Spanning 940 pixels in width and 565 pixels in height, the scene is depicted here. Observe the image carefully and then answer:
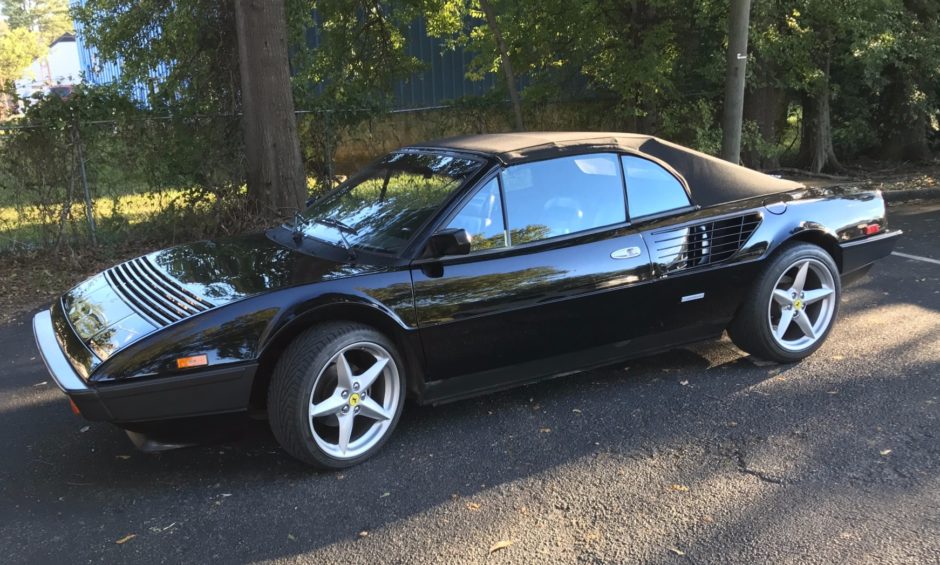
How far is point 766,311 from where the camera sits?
4.42 meters

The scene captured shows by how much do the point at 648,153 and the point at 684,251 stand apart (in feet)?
2.03

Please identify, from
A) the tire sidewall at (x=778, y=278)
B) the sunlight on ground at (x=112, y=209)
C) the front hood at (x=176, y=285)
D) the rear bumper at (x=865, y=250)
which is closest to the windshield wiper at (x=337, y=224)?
the front hood at (x=176, y=285)

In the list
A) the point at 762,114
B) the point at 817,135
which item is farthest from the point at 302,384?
the point at 817,135

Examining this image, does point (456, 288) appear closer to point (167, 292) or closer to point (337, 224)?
point (337, 224)

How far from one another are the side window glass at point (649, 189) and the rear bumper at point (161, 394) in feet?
7.46

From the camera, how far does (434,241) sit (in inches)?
140

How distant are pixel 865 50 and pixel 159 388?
35.7 ft

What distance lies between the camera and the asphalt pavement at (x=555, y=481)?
288cm

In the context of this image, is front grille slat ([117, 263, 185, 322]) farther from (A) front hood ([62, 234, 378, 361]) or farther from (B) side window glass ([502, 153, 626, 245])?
(B) side window glass ([502, 153, 626, 245])

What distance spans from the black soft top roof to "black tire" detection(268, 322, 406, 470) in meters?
1.34

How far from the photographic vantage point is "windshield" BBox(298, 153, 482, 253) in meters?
3.85

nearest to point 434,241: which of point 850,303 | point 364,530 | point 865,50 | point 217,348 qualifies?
point 217,348

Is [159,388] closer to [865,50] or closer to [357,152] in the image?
[357,152]

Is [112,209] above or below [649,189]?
below
